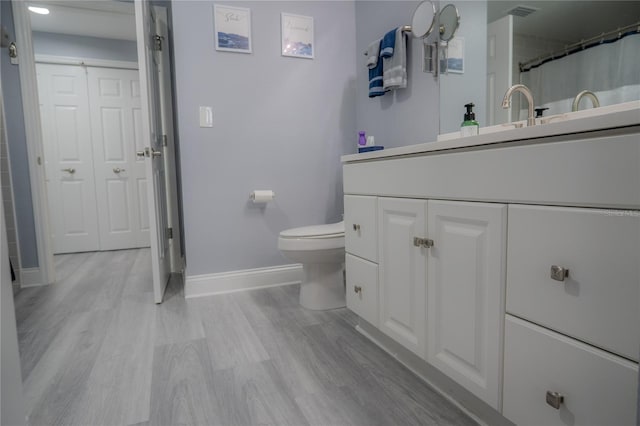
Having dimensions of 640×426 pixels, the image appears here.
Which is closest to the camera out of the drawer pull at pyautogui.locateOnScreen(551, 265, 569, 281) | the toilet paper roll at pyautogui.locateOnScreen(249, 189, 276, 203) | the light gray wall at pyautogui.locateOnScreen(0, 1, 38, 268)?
the drawer pull at pyautogui.locateOnScreen(551, 265, 569, 281)

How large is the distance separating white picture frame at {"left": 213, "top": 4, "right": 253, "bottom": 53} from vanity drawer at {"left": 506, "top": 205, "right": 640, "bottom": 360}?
77.4 inches

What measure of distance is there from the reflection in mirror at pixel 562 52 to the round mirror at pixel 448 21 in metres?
0.16

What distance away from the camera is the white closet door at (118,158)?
3.85 m

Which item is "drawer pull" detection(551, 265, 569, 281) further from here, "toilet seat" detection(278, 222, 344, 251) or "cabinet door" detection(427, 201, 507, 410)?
"toilet seat" detection(278, 222, 344, 251)

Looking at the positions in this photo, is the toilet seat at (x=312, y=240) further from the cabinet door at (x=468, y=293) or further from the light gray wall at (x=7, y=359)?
the light gray wall at (x=7, y=359)

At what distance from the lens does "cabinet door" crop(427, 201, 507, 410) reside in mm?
860

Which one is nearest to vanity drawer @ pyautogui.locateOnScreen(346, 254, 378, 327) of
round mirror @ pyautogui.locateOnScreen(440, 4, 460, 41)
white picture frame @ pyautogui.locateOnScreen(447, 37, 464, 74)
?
white picture frame @ pyautogui.locateOnScreen(447, 37, 464, 74)

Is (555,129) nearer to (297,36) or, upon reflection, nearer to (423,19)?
(423,19)

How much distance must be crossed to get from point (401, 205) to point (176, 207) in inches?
81.0

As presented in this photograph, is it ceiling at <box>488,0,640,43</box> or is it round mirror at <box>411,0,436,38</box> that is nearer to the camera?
ceiling at <box>488,0,640,43</box>

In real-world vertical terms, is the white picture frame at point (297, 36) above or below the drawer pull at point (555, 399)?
above

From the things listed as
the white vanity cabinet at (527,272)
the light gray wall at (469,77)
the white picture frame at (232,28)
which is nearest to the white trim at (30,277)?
the white picture frame at (232,28)

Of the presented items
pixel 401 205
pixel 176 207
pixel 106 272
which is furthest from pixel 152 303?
pixel 401 205

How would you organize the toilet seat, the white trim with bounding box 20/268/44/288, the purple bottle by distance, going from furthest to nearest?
the white trim with bounding box 20/268/44/288 → the purple bottle → the toilet seat
